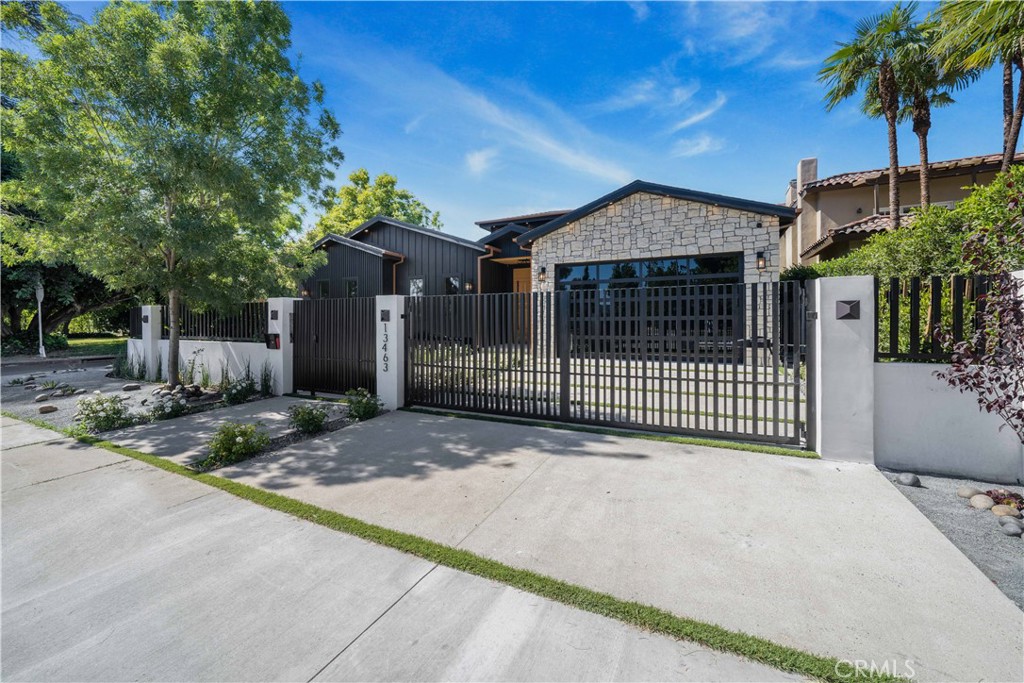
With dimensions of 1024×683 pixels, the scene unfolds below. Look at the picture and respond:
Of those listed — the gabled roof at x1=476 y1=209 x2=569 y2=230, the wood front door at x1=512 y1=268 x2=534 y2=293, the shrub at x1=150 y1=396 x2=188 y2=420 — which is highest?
the gabled roof at x1=476 y1=209 x2=569 y2=230

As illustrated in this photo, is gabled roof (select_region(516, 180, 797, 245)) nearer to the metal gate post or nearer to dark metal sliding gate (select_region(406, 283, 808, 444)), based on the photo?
dark metal sliding gate (select_region(406, 283, 808, 444))

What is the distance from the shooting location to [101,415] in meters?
5.64

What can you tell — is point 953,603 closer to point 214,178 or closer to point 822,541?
point 822,541

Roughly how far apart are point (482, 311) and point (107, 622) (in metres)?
5.04

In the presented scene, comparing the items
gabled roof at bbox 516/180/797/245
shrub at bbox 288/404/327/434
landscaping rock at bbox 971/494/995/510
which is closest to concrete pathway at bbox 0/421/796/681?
shrub at bbox 288/404/327/434

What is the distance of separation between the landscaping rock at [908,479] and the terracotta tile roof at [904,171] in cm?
1350

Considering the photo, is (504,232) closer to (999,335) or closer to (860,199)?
(860,199)

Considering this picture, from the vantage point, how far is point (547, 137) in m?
10.4

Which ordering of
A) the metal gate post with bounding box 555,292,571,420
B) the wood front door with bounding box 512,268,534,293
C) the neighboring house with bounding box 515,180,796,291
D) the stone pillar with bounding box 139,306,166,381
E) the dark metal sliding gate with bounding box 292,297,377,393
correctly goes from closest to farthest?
the metal gate post with bounding box 555,292,571,420, the dark metal sliding gate with bounding box 292,297,377,393, the neighboring house with bounding box 515,180,796,291, the stone pillar with bounding box 139,306,166,381, the wood front door with bounding box 512,268,534,293

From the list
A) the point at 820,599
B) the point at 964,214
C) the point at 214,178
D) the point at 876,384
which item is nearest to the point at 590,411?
the point at 876,384

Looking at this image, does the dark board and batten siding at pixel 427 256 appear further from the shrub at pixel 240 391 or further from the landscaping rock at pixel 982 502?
the landscaping rock at pixel 982 502

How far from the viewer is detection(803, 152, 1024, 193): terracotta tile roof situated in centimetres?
1216

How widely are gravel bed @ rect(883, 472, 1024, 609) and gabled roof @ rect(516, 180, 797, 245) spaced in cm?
748

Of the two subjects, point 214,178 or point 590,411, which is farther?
point 214,178
